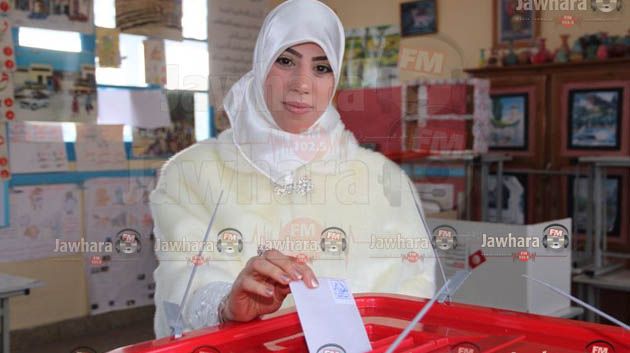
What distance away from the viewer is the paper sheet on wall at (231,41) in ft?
4.33

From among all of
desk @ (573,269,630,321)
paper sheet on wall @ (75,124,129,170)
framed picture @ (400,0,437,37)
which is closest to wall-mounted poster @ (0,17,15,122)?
paper sheet on wall @ (75,124,129,170)

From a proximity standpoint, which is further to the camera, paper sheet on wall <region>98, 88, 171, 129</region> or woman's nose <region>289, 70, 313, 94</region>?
paper sheet on wall <region>98, 88, 171, 129</region>

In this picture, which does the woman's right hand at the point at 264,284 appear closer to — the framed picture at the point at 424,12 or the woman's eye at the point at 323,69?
the woman's eye at the point at 323,69

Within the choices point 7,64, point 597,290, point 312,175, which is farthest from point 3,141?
point 597,290

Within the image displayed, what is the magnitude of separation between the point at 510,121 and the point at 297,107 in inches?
136

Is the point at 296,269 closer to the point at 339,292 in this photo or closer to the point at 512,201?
the point at 339,292

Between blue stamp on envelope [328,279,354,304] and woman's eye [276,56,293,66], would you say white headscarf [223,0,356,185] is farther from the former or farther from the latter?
blue stamp on envelope [328,279,354,304]

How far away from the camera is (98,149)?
376cm

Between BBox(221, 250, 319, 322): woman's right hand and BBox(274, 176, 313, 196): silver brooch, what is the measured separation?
0.43m

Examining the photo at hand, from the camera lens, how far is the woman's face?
118 cm

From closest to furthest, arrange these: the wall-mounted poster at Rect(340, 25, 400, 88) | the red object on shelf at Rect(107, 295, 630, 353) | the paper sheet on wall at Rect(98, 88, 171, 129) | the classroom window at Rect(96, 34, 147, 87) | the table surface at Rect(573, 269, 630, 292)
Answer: the red object on shelf at Rect(107, 295, 630, 353), the wall-mounted poster at Rect(340, 25, 400, 88), the classroom window at Rect(96, 34, 147, 87), the paper sheet on wall at Rect(98, 88, 171, 129), the table surface at Rect(573, 269, 630, 292)

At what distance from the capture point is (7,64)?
334cm

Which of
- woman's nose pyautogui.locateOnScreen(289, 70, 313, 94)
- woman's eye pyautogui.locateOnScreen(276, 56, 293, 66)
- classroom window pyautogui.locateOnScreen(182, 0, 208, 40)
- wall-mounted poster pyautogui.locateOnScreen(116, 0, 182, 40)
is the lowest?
woman's nose pyautogui.locateOnScreen(289, 70, 313, 94)

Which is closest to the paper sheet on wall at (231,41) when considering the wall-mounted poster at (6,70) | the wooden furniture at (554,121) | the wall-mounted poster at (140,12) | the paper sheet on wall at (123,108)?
the paper sheet on wall at (123,108)
